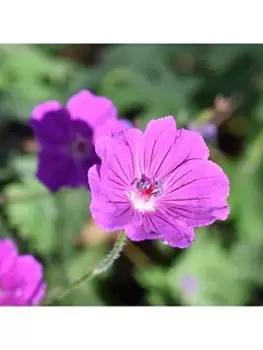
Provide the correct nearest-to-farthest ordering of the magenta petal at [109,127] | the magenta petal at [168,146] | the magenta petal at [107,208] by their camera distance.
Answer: the magenta petal at [107,208]
the magenta petal at [168,146]
the magenta petal at [109,127]

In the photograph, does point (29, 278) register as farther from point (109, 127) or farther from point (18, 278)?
point (109, 127)

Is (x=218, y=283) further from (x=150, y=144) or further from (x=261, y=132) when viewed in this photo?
(x=150, y=144)

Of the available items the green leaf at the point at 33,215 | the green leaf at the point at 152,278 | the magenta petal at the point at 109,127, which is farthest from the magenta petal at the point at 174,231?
the green leaf at the point at 152,278

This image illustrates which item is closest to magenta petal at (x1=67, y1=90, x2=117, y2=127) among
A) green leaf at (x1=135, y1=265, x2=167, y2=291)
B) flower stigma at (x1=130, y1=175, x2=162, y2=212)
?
flower stigma at (x1=130, y1=175, x2=162, y2=212)

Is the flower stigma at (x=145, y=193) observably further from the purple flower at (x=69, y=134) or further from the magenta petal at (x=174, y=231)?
the purple flower at (x=69, y=134)

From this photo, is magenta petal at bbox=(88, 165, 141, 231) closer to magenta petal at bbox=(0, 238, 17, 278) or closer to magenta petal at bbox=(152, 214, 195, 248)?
magenta petal at bbox=(152, 214, 195, 248)
